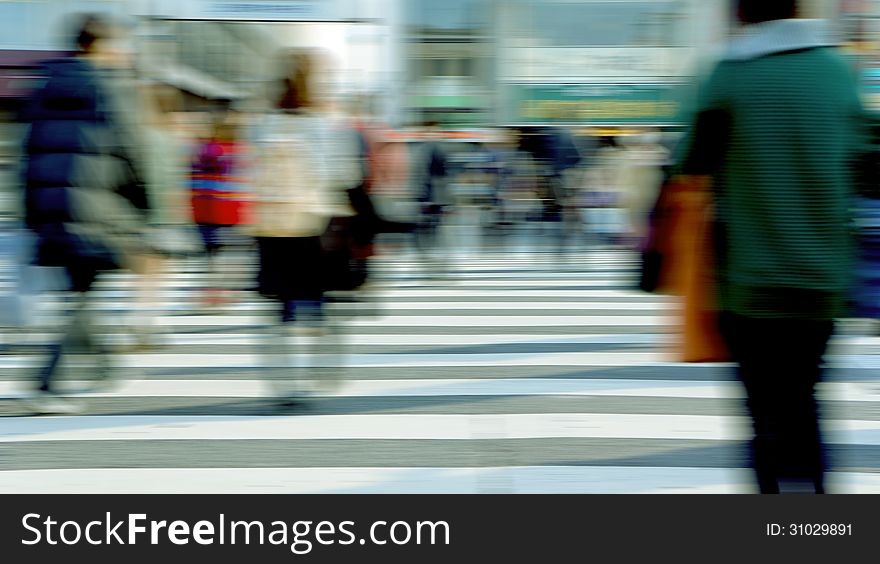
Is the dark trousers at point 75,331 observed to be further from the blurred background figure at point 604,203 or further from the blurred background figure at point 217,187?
the blurred background figure at point 604,203

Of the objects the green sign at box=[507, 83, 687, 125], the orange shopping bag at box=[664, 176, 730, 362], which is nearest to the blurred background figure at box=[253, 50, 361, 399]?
the orange shopping bag at box=[664, 176, 730, 362]

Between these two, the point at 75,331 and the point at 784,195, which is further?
the point at 75,331

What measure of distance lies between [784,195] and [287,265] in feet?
10.0

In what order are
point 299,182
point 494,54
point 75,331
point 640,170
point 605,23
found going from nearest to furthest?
point 299,182 → point 75,331 → point 640,170 → point 605,23 → point 494,54

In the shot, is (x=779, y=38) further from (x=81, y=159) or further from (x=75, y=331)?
(x=75, y=331)

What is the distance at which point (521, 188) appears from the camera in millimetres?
18672

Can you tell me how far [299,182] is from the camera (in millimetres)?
5926

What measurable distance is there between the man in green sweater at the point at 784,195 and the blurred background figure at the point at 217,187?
22.6ft

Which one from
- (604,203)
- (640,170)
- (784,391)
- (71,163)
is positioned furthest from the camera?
(604,203)

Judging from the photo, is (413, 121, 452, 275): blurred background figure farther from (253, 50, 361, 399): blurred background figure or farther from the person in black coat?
the person in black coat

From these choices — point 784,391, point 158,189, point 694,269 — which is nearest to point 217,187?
point 158,189

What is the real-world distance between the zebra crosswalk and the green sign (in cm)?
2282
